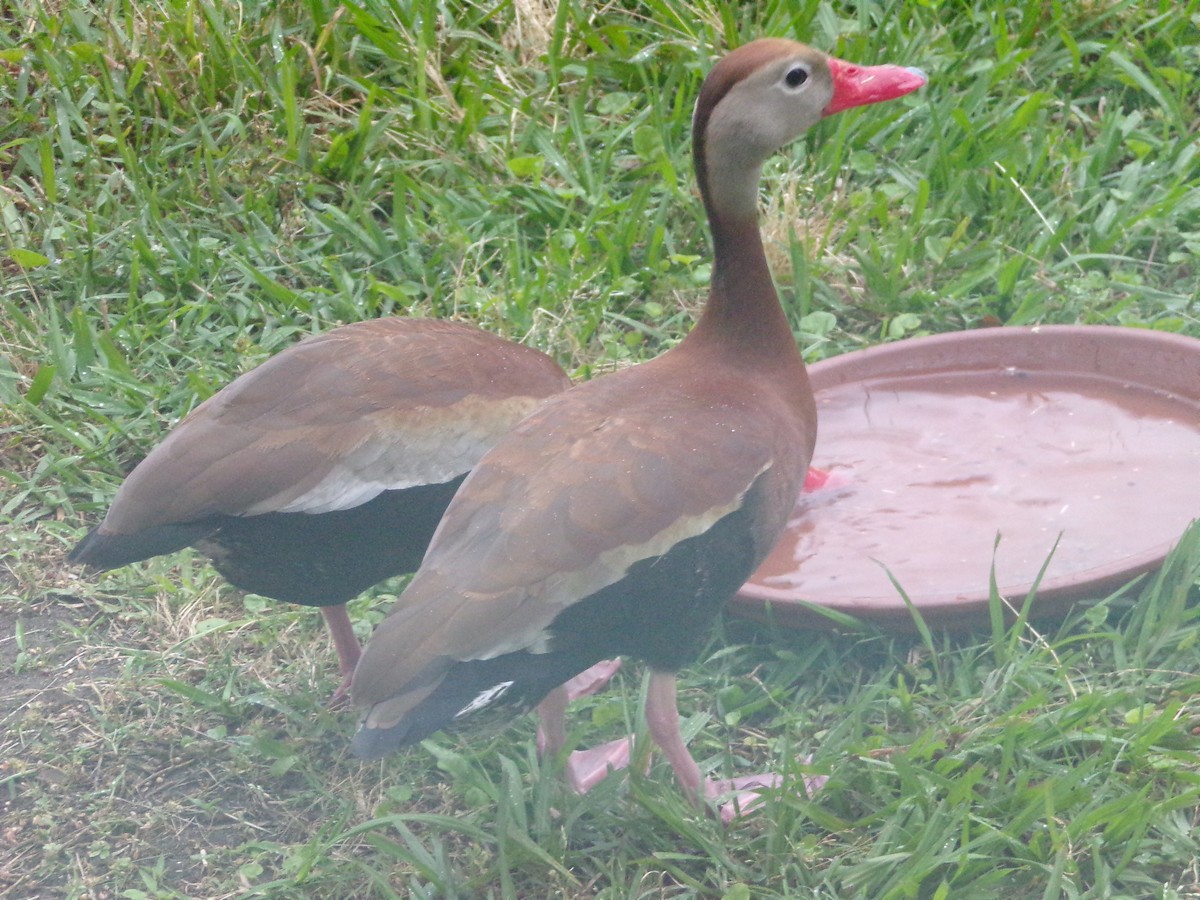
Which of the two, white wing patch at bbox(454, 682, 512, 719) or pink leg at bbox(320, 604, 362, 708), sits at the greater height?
white wing patch at bbox(454, 682, 512, 719)

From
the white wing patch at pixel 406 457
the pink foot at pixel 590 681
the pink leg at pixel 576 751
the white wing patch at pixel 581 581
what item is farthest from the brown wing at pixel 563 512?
the pink foot at pixel 590 681

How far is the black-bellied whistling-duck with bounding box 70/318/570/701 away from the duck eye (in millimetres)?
814

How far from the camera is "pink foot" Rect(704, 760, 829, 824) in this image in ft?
8.68

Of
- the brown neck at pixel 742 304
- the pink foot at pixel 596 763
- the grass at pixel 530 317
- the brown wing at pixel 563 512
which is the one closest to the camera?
the brown wing at pixel 563 512

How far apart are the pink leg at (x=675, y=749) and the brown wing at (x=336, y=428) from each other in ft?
1.88

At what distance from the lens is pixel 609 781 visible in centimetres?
273

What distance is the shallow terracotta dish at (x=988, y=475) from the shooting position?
3.05 meters

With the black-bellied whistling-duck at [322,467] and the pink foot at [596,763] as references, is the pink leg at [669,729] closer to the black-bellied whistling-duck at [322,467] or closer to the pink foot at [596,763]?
the pink foot at [596,763]

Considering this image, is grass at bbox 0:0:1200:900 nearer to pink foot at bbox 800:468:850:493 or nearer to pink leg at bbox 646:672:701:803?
pink leg at bbox 646:672:701:803

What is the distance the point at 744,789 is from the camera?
8.90 ft

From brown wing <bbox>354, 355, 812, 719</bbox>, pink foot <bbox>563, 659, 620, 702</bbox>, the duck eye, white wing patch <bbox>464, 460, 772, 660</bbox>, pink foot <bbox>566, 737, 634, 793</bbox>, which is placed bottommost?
pink foot <bbox>563, 659, 620, 702</bbox>

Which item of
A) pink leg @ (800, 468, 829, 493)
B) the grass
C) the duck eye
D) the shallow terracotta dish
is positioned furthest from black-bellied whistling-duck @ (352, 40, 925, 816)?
pink leg @ (800, 468, 829, 493)

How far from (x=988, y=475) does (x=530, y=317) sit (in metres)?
1.38

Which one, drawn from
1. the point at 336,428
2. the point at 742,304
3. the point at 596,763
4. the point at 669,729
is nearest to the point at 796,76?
the point at 742,304
